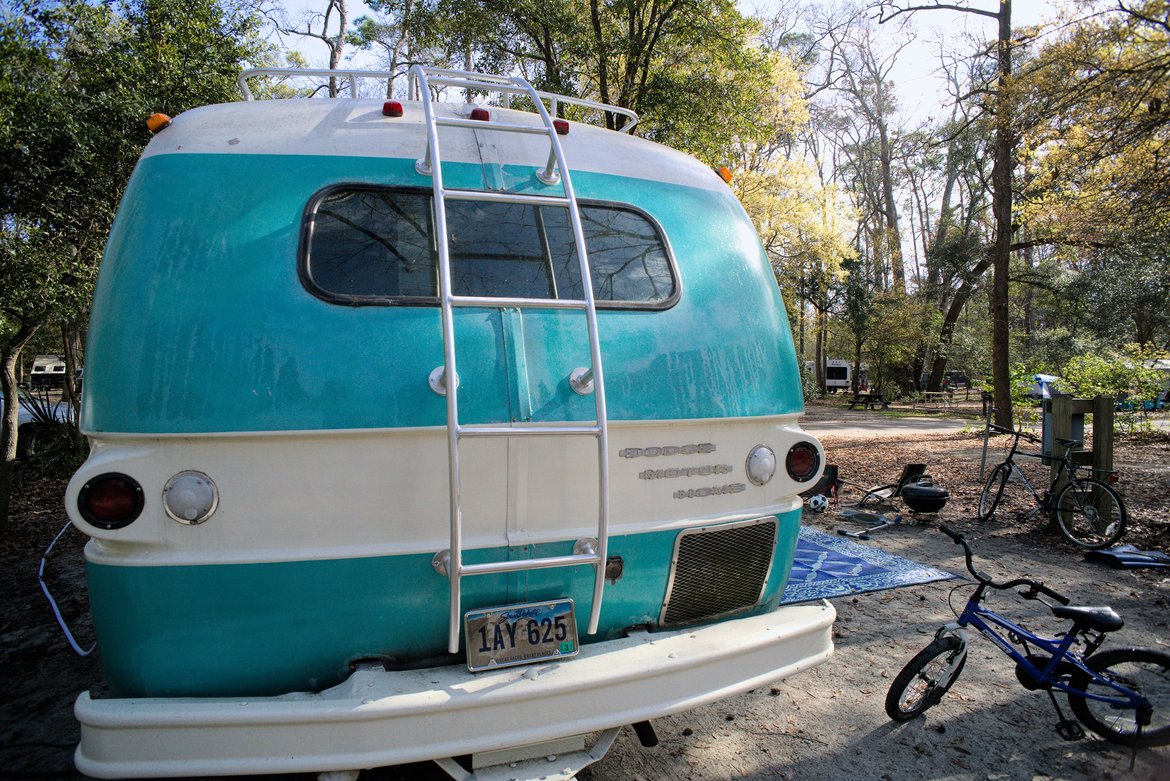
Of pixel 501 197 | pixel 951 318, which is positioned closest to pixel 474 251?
pixel 501 197

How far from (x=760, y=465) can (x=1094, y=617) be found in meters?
1.73

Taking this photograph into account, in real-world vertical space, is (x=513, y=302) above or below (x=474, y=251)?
below

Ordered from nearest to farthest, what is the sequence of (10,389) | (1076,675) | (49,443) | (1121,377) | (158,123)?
(158,123), (1076,675), (10,389), (49,443), (1121,377)

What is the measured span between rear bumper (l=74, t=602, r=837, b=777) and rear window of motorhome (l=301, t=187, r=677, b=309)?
1.23 m

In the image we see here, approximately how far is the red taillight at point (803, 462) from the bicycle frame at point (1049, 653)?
126 centimetres

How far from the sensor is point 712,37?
39.2 feet

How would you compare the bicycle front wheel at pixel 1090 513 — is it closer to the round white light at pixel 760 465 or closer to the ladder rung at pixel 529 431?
the round white light at pixel 760 465

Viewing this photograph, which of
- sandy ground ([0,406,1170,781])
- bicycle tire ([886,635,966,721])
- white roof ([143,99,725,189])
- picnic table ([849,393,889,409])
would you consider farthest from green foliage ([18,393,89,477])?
picnic table ([849,393,889,409])

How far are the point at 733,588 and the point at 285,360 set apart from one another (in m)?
1.86

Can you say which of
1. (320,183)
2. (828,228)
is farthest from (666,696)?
(828,228)

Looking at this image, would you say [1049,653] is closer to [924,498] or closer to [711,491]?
[711,491]

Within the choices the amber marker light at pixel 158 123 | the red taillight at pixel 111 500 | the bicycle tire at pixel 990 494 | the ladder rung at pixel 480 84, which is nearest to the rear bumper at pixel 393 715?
the red taillight at pixel 111 500

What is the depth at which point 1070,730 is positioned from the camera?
10.5ft

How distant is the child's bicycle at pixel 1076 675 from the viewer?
3.07m
